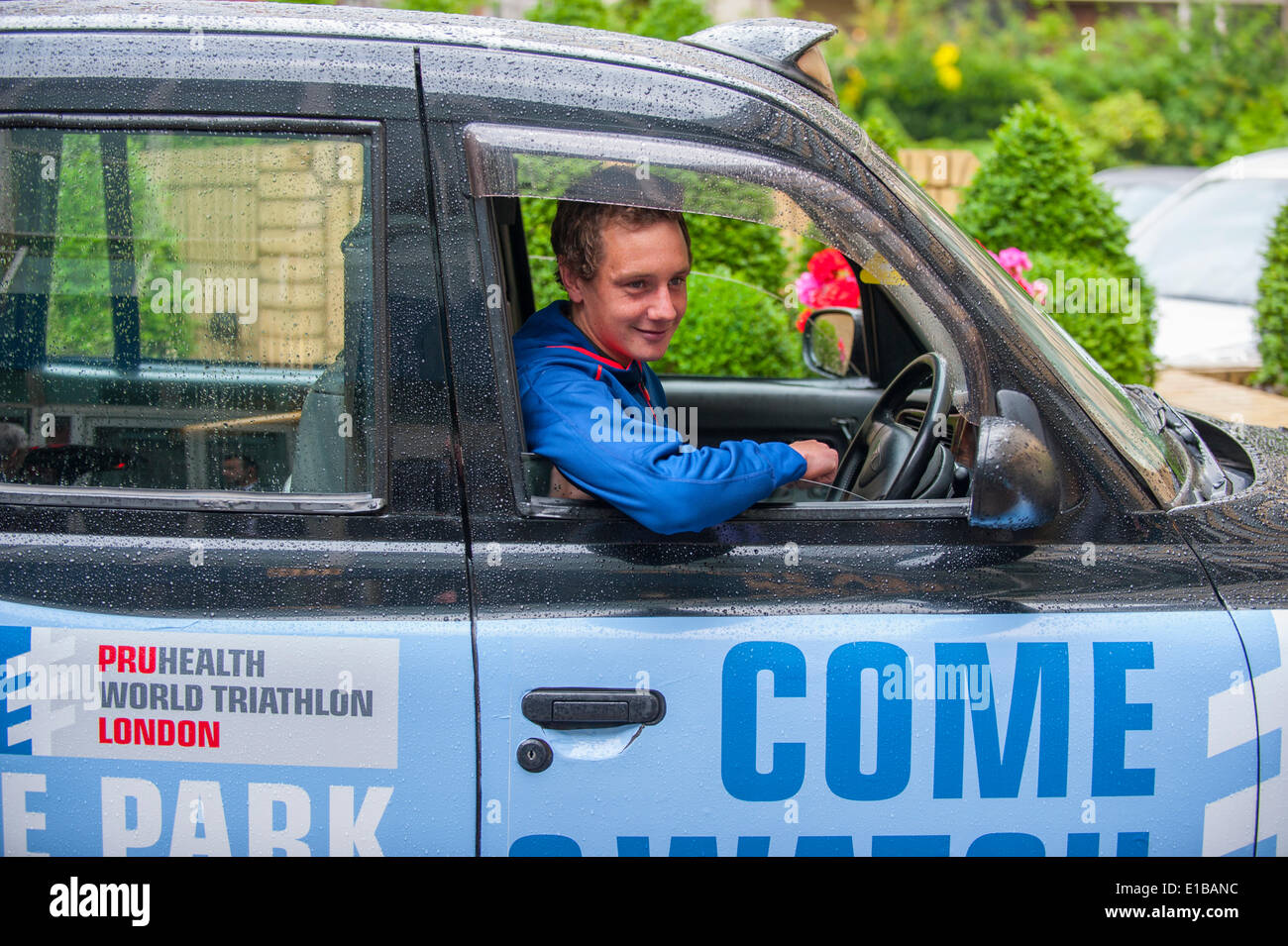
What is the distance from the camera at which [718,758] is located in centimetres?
172

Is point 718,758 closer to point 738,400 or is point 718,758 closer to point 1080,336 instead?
point 738,400

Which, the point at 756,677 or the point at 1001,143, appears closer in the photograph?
the point at 756,677

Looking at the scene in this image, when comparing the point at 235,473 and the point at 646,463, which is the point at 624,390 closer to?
the point at 646,463

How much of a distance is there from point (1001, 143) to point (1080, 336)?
4.09 feet

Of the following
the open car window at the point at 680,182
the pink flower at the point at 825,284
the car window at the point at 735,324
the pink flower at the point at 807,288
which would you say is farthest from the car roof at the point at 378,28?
the pink flower at the point at 807,288

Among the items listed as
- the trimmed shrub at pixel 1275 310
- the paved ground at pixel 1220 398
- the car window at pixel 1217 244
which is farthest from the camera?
the car window at pixel 1217 244

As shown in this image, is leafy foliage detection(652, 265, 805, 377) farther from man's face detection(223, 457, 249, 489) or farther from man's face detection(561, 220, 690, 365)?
man's face detection(223, 457, 249, 489)

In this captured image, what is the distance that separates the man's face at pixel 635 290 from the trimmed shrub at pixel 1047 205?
4799 mm

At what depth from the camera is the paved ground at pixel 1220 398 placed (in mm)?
5609

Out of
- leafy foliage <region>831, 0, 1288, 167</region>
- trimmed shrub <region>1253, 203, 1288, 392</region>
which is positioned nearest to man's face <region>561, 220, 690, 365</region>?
trimmed shrub <region>1253, 203, 1288, 392</region>

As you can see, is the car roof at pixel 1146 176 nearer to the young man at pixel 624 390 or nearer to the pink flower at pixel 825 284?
the pink flower at pixel 825 284

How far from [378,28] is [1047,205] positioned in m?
5.47

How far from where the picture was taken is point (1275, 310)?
7.30 meters

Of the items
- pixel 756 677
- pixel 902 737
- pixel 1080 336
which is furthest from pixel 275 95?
pixel 1080 336
